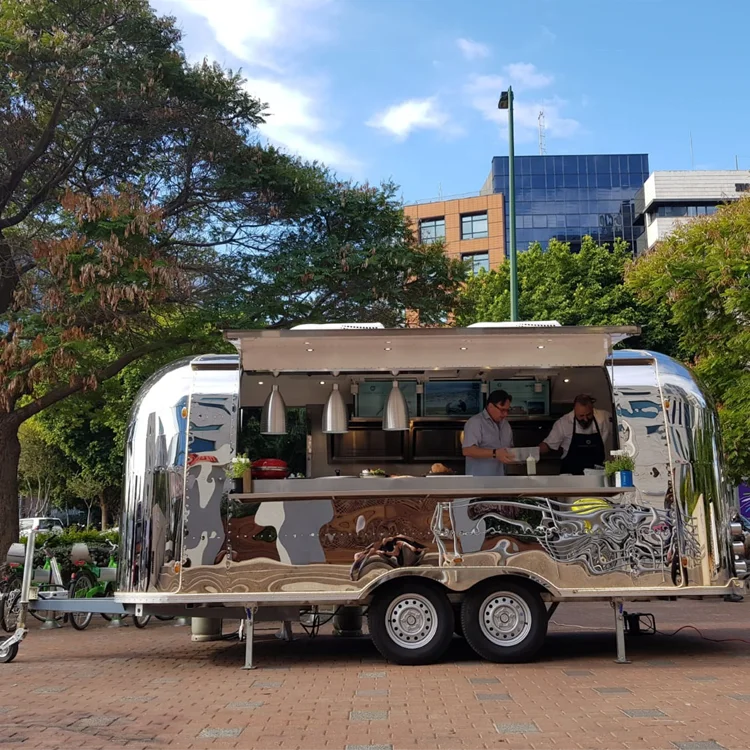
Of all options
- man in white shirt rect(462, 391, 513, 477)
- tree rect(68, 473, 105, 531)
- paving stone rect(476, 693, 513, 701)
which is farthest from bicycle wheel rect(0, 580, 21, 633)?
tree rect(68, 473, 105, 531)

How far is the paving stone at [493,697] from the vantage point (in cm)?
795

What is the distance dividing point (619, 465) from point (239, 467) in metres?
3.80

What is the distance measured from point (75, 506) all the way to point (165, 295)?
44.0 meters

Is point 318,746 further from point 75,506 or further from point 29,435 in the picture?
point 75,506

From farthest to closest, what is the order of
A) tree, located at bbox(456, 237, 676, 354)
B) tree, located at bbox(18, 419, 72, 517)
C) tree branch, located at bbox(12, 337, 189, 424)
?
tree, located at bbox(18, 419, 72, 517), tree, located at bbox(456, 237, 676, 354), tree branch, located at bbox(12, 337, 189, 424)

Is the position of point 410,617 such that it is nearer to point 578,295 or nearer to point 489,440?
point 489,440

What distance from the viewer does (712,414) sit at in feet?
33.6

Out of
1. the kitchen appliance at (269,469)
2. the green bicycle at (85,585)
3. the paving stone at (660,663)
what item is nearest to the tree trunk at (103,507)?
the green bicycle at (85,585)

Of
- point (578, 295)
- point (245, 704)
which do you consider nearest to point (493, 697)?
point (245, 704)

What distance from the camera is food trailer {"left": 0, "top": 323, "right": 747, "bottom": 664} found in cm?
968

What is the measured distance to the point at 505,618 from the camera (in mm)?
9844

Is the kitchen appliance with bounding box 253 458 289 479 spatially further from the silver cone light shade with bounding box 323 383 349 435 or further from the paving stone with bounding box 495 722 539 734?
the paving stone with bounding box 495 722 539 734

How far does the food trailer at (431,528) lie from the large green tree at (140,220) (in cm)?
532

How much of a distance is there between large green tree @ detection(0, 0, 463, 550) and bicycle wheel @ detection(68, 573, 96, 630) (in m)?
1.95
